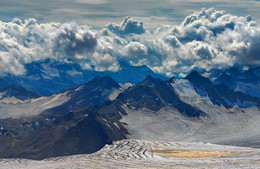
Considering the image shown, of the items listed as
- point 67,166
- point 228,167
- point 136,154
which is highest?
point 228,167

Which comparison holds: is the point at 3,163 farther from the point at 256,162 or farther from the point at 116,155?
the point at 256,162

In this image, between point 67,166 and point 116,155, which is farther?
point 116,155

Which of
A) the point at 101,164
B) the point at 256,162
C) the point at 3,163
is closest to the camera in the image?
the point at 256,162

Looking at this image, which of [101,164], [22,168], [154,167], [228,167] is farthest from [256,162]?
[22,168]

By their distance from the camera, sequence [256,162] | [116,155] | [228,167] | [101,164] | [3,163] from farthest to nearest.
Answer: [116,155] < [3,163] < [101,164] < [256,162] < [228,167]

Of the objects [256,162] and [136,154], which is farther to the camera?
[136,154]

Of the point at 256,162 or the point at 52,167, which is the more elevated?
the point at 256,162

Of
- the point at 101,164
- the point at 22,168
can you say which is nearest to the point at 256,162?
the point at 101,164

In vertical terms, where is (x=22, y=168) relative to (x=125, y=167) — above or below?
below

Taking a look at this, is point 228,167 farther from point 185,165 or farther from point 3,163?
point 3,163
